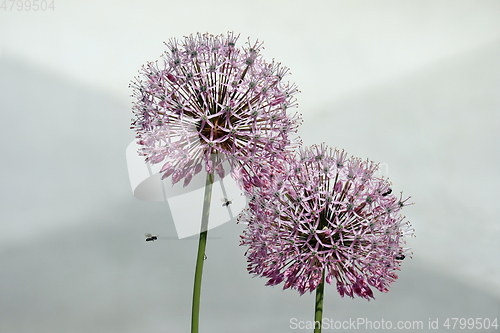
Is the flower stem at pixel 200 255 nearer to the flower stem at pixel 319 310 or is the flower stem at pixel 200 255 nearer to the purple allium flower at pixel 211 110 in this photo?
the purple allium flower at pixel 211 110

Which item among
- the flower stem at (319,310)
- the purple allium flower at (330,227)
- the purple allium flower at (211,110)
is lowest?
the flower stem at (319,310)

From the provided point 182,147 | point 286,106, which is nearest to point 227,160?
point 182,147

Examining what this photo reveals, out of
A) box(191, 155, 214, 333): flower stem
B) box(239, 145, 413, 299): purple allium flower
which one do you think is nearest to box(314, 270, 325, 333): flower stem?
box(239, 145, 413, 299): purple allium flower

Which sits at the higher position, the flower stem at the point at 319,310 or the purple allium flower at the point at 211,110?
the purple allium flower at the point at 211,110

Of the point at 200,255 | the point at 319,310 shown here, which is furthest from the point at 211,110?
the point at 319,310

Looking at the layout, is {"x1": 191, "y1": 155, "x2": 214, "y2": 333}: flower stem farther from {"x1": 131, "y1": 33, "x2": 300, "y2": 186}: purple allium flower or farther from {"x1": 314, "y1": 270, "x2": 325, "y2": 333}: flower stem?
{"x1": 314, "y1": 270, "x2": 325, "y2": 333}: flower stem

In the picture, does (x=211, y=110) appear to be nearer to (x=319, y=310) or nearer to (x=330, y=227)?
(x=330, y=227)

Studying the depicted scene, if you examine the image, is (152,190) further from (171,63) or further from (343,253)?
(343,253)

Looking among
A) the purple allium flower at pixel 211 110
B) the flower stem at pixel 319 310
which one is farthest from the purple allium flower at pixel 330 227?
the purple allium flower at pixel 211 110
